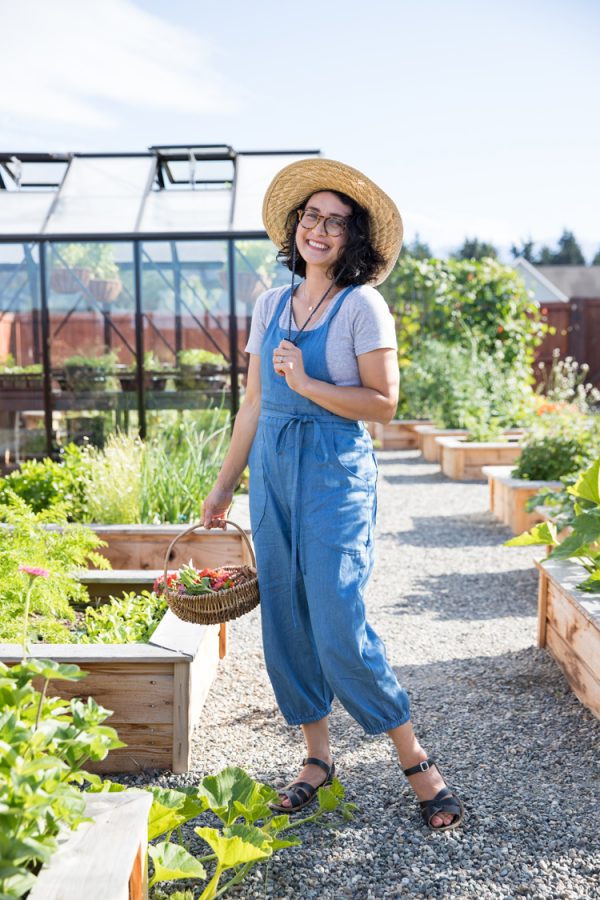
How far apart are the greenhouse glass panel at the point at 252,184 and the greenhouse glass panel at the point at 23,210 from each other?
1501 mm

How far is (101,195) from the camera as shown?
6.74 m

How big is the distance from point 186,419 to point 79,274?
1.40 meters

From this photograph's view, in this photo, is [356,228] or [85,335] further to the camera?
[85,335]

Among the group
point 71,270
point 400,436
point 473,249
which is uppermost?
point 473,249

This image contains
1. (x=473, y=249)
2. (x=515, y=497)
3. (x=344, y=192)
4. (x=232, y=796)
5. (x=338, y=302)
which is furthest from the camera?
(x=473, y=249)

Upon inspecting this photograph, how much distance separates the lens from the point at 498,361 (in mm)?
11453

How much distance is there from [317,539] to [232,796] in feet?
2.04

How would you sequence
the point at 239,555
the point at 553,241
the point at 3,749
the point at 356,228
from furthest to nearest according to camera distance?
the point at 553,241
the point at 239,555
the point at 356,228
the point at 3,749

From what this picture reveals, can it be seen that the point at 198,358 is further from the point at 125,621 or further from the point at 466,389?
the point at 466,389

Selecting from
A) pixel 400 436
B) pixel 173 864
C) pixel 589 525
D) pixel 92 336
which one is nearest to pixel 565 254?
pixel 400 436

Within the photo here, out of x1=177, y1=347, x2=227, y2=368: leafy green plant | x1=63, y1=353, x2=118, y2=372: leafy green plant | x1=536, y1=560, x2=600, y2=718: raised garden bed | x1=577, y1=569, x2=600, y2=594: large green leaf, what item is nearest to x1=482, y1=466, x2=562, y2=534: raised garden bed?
x1=536, y1=560, x2=600, y2=718: raised garden bed

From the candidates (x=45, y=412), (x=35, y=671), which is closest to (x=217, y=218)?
(x=45, y=412)

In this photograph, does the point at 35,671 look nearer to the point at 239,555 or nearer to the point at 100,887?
the point at 100,887

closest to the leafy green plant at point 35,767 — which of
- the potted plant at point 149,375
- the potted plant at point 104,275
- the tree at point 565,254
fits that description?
the potted plant at point 149,375
